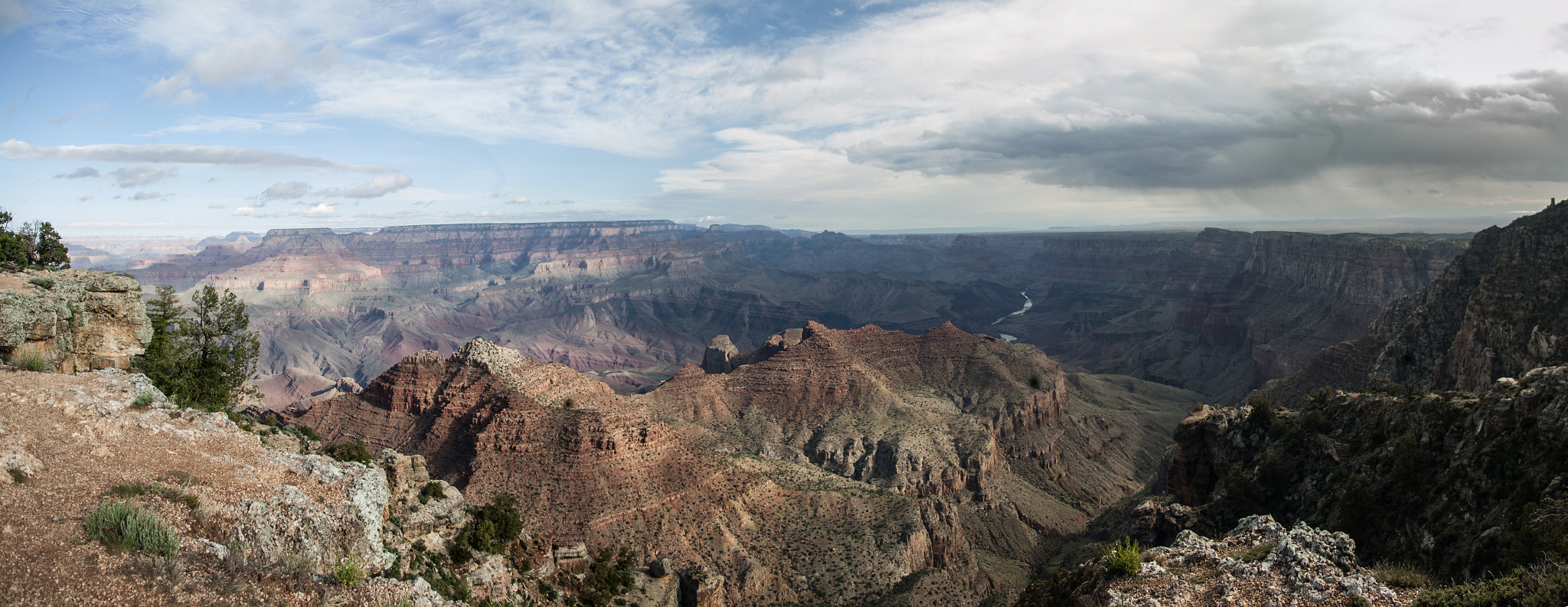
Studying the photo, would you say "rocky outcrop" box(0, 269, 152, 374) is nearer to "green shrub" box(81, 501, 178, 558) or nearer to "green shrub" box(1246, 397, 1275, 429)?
"green shrub" box(81, 501, 178, 558)

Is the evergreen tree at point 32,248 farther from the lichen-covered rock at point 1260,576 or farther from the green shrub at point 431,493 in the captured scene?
the lichen-covered rock at point 1260,576

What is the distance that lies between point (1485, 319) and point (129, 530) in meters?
88.0

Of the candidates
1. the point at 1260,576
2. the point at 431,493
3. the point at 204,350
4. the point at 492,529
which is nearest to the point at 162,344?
the point at 204,350

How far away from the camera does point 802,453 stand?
290 ft

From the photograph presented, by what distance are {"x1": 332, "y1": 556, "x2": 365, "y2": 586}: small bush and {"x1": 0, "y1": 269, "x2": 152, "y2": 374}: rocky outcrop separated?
22600mm

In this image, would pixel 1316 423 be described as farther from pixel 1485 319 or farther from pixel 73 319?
pixel 73 319

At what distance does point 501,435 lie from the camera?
Result: 2330 inches

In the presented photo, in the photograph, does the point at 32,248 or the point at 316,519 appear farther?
the point at 32,248

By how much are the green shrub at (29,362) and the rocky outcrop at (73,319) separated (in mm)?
90

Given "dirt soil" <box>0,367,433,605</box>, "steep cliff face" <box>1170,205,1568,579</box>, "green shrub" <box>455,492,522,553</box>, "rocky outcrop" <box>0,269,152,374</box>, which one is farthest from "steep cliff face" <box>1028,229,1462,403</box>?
"rocky outcrop" <box>0,269,152,374</box>

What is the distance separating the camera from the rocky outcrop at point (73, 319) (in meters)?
29.0

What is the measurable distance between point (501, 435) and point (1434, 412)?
62233 millimetres

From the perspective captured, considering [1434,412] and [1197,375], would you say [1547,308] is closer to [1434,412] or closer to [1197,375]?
[1434,412]

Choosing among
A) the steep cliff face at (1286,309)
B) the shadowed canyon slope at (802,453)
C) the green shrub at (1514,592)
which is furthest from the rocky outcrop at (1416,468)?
the steep cliff face at (1286,309)
